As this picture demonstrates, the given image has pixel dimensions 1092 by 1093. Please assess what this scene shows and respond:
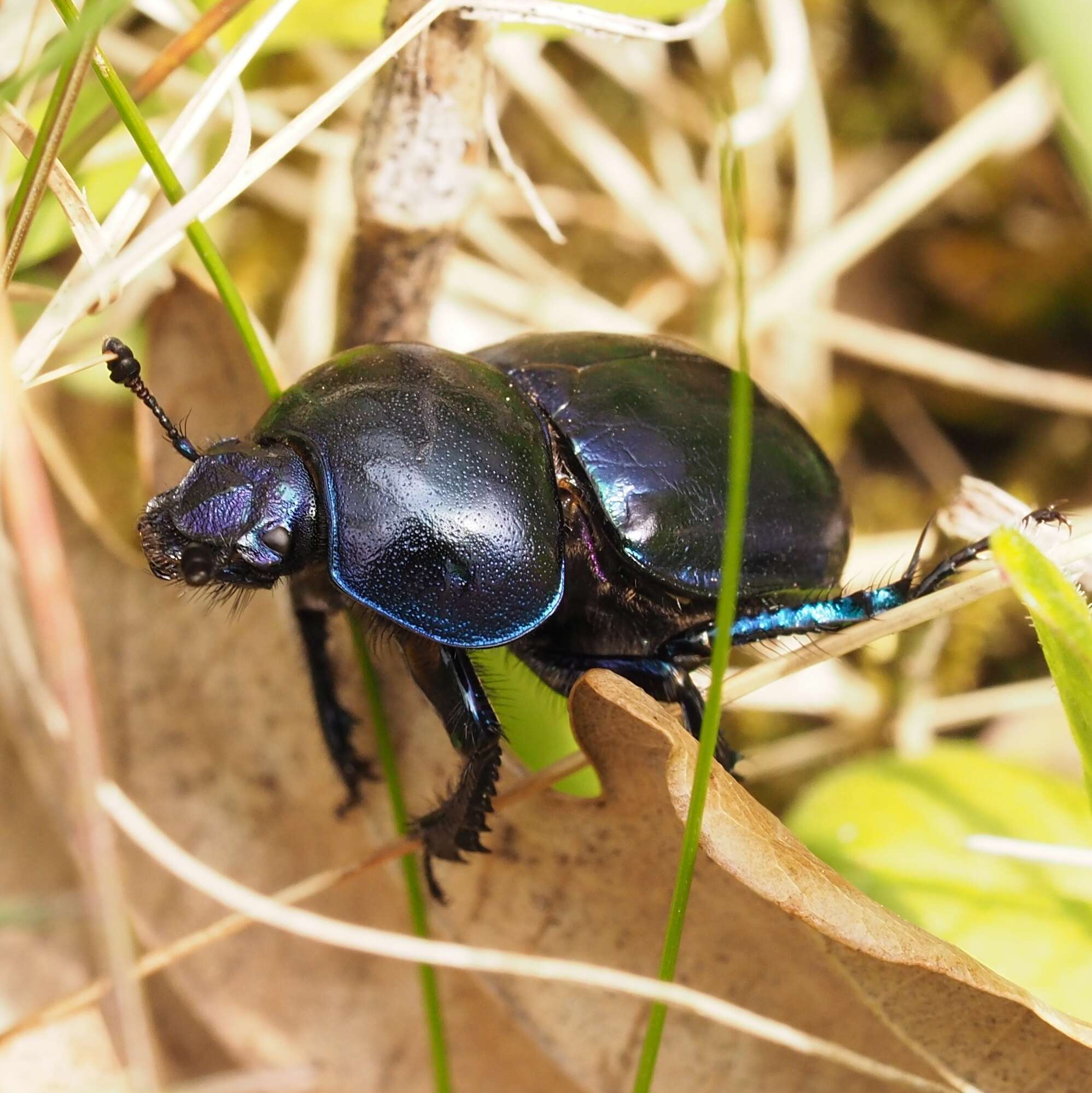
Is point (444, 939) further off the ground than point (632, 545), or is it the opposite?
point (632, 545)

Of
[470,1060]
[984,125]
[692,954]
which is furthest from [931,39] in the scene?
[470,1060]

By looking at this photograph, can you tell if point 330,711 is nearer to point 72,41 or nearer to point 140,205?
point 140,205

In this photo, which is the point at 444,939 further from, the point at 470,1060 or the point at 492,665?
the point at 492,665

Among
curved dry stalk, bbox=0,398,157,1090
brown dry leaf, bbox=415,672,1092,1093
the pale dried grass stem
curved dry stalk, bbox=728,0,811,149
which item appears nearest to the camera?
curved dry stalk, bbox=0,398,157,1090

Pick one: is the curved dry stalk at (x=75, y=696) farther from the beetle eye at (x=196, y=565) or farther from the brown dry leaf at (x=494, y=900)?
the brown dry leaf at (x=494, y=900)

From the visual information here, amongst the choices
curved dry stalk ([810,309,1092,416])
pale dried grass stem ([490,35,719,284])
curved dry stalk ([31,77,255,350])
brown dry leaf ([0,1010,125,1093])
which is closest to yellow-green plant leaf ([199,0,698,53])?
curved dry stalk ([31,77,255,350])

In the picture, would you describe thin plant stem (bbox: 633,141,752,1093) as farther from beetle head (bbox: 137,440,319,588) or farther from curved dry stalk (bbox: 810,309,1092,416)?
curved dry stalk (bbox: 810,309,1092,416)

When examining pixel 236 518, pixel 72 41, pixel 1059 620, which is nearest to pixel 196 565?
pixel 236 518
